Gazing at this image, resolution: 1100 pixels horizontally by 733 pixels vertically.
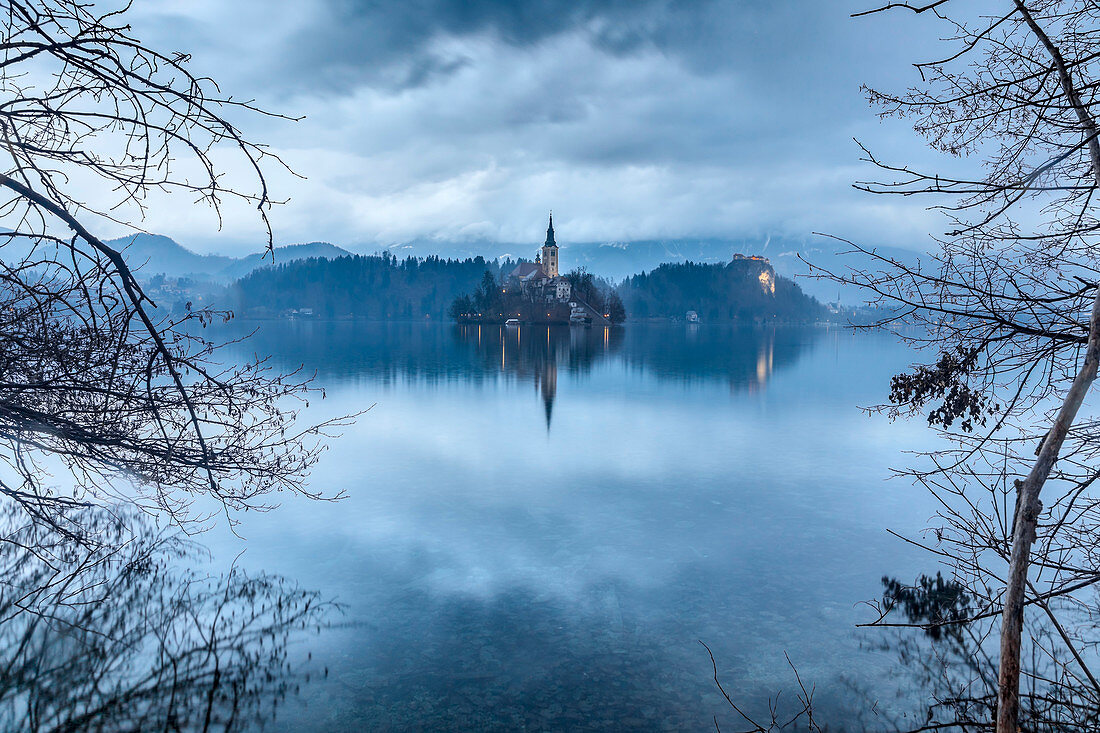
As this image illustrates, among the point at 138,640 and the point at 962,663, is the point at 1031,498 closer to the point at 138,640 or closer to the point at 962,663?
the point at 962,663

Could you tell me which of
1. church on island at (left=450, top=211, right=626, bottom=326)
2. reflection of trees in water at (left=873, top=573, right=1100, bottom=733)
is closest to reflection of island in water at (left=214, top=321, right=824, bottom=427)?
reflection of trees in water at (left=873, top=573, right=1100, bottom=733)

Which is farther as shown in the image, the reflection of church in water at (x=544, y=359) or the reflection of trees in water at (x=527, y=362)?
the reflection of trees in water at (x=527, y=362)

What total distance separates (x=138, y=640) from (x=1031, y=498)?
11.4 metres

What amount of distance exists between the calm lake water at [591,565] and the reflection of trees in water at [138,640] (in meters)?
0.71

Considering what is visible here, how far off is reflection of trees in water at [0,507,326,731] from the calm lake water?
0.71 metres

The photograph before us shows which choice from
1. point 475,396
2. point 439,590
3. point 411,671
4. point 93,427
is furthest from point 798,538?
point 475,396

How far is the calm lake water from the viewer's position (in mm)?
9023

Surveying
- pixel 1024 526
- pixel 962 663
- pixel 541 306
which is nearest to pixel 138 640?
pixel 1024 526

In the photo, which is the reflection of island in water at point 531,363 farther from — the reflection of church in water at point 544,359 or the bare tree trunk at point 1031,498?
the bare tree trunk at point 1031,498

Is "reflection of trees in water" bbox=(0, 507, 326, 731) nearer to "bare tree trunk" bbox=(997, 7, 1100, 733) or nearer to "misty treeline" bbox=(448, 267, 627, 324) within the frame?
"bare tree trunk" bbox=(997, 7, 1100, 733)

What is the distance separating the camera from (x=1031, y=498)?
4.09 metres

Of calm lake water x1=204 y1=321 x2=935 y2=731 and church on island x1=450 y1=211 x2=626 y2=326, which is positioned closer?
calm lake water x1=204 y1=321 x2=935 y2=731

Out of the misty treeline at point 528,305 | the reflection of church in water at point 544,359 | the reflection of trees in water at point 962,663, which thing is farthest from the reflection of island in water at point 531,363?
the misty treeline at point 528,305

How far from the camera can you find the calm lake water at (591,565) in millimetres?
9023
